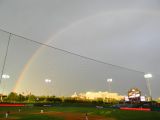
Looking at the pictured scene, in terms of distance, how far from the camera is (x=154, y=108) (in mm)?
45281

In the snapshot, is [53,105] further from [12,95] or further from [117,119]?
[117,119]

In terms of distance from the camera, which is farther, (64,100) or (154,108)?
(64,100)

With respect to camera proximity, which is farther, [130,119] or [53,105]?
[53,105]

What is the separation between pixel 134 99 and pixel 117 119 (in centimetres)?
6104

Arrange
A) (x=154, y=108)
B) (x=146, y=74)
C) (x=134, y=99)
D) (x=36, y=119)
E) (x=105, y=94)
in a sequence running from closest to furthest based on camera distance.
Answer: (x=36, y=119) < (x=154, y=108) < (x=146, y=74) < (x=134, y=99) < (x=105, y=94)

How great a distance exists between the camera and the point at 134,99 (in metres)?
85.5

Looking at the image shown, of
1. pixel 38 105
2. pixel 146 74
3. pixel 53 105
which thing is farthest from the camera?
pixel 146 74

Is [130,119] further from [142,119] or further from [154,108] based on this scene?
[154,108]

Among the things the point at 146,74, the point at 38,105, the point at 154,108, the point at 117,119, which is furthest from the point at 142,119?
the point at 146,74

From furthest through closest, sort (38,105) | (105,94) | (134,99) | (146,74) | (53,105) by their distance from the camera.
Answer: (105,94), (134,99), (146,74), (53,105), (38,105)

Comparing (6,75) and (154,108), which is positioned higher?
(6,75)

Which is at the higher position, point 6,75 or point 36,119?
point 6,75

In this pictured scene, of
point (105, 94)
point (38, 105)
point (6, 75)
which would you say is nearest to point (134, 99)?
point (38, 105)

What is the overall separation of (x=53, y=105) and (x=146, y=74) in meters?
35.5
